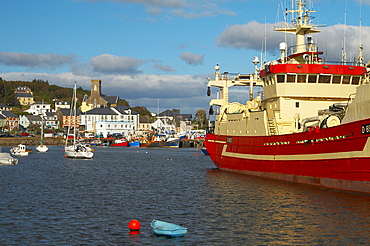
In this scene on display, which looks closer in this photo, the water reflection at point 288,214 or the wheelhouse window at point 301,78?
the water reflection at point 288,214

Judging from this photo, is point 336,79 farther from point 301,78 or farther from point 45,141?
point 45,141

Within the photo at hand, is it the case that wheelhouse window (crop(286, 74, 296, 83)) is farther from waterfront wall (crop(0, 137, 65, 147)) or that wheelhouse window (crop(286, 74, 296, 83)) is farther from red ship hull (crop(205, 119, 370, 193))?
waterfront wall (crop(0, 137, 65, 147))

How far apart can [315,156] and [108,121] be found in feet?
493

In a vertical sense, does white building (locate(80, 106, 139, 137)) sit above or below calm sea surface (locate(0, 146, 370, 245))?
above

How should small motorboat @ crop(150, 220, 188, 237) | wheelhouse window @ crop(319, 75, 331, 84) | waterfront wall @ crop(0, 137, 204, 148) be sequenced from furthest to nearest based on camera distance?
waterfront wall @ crop(0, 137, 204, 148) < wheelhouse window @ crop(319, 75, 331, 84) < small motorboat @ crop(150, 220, 188, 237)

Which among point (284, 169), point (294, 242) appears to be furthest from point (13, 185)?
point (294, 242)

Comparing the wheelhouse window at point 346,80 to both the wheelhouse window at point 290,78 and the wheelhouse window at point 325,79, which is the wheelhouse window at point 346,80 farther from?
the wheelhouse window at point 290,78

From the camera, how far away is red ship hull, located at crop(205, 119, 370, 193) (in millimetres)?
27609

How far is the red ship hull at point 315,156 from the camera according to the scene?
2761 cm

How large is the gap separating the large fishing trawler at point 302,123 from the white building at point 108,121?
126368 millimetres

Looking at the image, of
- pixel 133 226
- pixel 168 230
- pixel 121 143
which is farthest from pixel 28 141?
pixel 168 230

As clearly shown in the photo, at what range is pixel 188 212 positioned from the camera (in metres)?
26.8

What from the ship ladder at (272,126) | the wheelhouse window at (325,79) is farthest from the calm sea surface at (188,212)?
the wheelhouse window at (325,79)

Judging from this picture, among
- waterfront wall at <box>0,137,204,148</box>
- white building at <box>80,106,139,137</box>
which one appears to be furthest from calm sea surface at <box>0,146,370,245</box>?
white building at <box>80,106,139,137</box>
